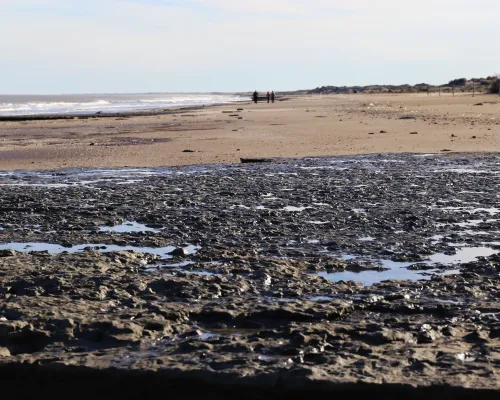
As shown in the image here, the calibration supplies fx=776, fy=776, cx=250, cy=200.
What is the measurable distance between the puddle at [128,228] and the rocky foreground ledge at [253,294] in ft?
0.07

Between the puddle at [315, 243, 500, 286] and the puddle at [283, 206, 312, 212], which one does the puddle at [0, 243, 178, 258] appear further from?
the puddle at [283, 206, 312, 212]

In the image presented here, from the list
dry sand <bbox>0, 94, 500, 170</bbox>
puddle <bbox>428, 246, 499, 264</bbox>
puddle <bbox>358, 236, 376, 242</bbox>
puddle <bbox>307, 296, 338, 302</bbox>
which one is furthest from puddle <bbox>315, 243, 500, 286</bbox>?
dry sand <bbox>0, 94, 500, 170</bbox>

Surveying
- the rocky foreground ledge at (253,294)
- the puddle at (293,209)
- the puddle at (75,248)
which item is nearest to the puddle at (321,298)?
the rocky foreground ledge at (253,294)

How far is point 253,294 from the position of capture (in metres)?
5.54

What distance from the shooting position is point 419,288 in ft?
18.5

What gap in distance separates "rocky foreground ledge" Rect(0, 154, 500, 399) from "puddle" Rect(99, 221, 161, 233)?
2cm

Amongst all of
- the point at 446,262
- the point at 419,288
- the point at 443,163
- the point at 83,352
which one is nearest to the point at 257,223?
the point at 446,262

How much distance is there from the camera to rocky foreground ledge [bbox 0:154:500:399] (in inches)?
164

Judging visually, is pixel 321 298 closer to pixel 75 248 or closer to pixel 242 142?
pixel 75 248

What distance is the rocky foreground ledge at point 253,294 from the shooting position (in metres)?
4.16

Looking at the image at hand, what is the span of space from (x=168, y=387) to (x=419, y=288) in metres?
2.27

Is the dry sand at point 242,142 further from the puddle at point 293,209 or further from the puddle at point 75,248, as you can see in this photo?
the puddle at point 75,248

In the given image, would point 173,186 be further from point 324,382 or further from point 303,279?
point 324,382

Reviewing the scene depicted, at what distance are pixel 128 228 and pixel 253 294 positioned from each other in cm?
300
